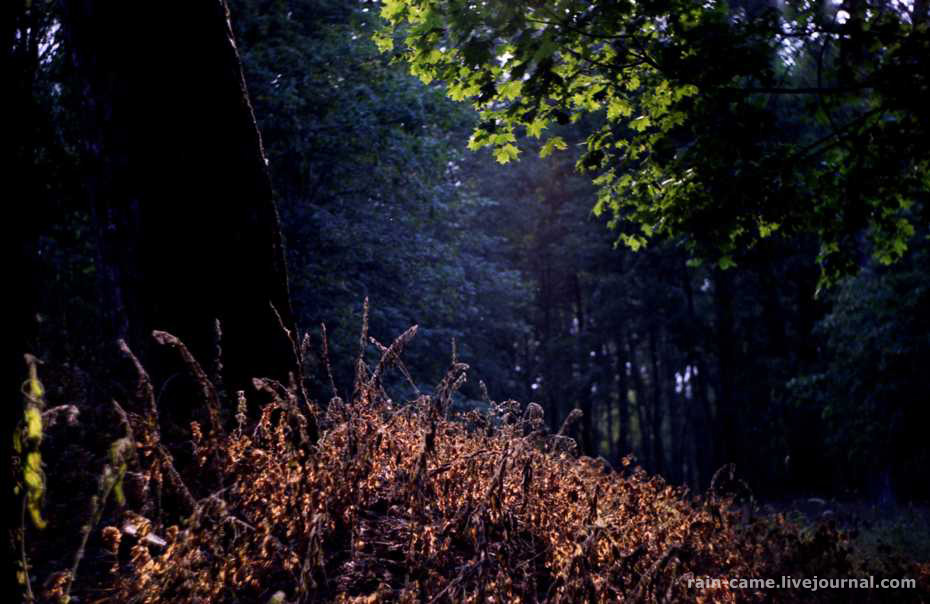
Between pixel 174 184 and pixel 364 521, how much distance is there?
2399mm

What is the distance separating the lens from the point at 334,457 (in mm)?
4926

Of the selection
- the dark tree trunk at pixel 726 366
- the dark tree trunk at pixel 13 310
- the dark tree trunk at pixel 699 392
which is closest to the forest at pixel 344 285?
the dark tree trunk at pixel 13 310

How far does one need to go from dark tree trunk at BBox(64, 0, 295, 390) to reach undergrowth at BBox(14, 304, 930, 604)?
47 centimetres

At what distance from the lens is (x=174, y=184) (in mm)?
5414

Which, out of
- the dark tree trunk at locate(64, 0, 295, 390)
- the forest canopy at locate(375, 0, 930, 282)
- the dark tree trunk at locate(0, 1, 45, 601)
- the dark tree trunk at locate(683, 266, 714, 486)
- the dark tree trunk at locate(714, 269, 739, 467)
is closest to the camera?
the dark tree trunk at locate(0, 1, 45, 601)

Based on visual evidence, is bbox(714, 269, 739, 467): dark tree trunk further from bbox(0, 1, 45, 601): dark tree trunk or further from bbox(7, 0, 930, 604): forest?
bbox(0, 1, 45, 601): dark tree trunk

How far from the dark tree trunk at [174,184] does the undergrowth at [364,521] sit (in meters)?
0.47

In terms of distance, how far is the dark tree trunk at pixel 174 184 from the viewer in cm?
532

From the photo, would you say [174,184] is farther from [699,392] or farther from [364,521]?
[699,392]

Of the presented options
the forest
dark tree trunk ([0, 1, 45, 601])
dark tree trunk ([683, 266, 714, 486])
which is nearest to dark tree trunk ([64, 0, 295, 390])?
the forest

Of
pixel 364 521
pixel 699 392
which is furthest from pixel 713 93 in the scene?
pixel 699 392

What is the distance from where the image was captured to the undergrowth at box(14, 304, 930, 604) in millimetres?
3748

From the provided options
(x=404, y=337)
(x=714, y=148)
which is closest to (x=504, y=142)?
(x=714, y=148)

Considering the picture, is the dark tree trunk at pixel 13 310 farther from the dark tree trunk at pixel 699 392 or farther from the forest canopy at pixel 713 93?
the dark tree trunk at pixel 699 392
